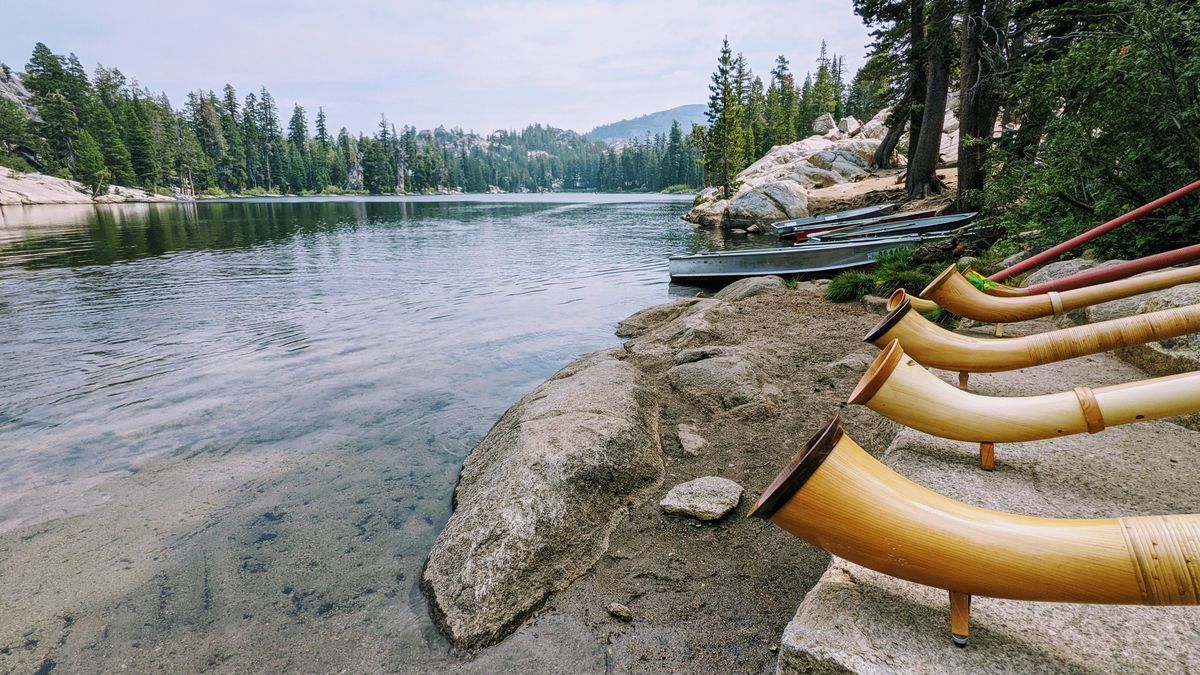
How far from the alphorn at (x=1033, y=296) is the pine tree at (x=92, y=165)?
341 feet

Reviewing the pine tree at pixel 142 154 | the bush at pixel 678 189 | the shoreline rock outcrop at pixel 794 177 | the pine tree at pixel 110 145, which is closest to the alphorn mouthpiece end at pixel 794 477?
the shoreline rock outcrop at pixel 794 177

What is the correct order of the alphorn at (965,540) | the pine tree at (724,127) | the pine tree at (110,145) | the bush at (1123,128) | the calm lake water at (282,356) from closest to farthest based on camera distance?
the alphorn at (965,540), the bush at (1123,128), the calm lake water at (282,356), the pine tree at (724,127), the pine tree at (110,145)

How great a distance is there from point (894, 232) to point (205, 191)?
119 meters

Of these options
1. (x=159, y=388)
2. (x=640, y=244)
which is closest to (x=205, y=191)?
(x=640, y=244)

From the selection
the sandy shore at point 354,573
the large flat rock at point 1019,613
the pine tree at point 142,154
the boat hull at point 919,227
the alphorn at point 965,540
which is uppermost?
the pine tree at point 142,154

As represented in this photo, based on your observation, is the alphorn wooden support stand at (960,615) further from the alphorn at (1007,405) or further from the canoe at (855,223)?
the canoe at (855,223)

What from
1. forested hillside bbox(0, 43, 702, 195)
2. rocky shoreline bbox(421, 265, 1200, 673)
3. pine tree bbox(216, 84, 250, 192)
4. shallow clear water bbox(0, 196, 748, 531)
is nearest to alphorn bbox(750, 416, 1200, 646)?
rocky shoreline bbox(421, 265, 1200, 673)

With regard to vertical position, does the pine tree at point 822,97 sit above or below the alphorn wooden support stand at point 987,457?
above

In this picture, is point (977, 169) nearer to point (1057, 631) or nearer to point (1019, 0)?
point (1019, 0)

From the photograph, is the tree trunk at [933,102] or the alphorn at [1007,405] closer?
the alphorn at [1007,405]

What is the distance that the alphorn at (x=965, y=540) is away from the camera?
48.9 inches

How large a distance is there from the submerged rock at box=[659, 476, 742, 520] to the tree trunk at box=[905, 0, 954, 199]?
52.8ft

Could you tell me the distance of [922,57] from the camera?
1738cm

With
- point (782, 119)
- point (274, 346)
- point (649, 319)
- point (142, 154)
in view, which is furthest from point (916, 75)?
point (142, 154)
